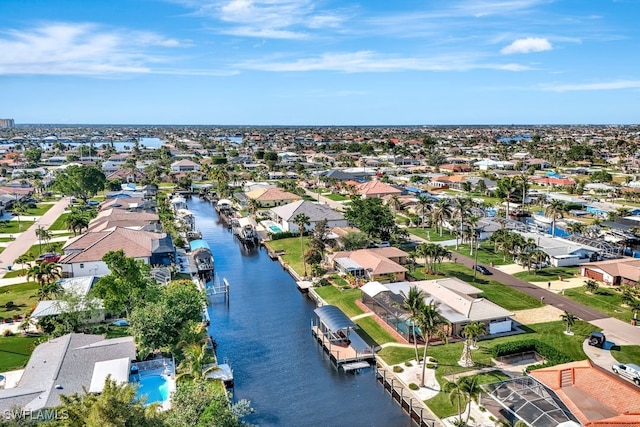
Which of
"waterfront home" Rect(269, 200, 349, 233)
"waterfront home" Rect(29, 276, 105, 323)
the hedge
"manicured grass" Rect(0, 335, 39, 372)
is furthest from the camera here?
"waterfront home" Rect(269, 200, 349, 233)

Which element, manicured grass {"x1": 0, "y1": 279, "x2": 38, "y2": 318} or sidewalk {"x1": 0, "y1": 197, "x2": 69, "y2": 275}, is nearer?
manicured grass {"x1": 0, "y1": 279, "x2": 38, "y2": 318}

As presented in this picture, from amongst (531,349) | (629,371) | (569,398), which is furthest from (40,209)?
(629,371)

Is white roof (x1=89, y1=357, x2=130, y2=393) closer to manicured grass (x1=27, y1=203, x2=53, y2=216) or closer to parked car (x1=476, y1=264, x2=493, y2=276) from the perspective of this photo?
parked car (x1=476, y1=264, x2=493, y2=276)

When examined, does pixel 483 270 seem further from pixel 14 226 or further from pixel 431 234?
pixel 14 226

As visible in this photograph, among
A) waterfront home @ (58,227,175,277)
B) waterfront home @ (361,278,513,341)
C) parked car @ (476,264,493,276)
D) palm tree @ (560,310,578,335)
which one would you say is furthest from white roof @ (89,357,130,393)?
parked car @ (476,264,493,276)

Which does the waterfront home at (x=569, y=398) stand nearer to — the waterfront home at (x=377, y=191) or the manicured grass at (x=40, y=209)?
the waterfront home at (x=377, y=191)

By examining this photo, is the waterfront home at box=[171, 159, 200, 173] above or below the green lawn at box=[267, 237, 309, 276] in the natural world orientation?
above

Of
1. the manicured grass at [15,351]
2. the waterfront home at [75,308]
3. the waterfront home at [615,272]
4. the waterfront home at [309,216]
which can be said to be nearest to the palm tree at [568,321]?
the waterfront home at [615,272]

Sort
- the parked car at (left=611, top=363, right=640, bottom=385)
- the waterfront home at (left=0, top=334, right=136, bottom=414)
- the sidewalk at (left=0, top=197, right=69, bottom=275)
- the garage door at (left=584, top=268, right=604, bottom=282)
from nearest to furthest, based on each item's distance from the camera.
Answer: the waterfront home at (left=0, top=334, right=136, bottom=414), the parked car at (left=611, top=363, right=640, bottom=385), the garage door at (left=584, top=268, right=604, bottom=282), the sidewalk at (left=0, top=197, right=69, bottom=275)
